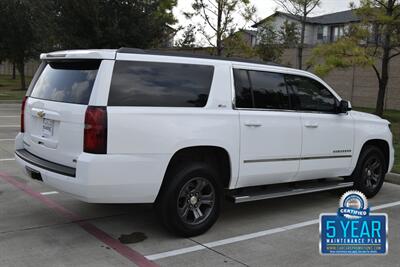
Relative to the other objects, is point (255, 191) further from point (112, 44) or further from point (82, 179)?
point (112, 44)

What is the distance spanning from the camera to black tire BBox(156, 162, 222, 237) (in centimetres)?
499

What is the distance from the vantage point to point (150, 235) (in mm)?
5238

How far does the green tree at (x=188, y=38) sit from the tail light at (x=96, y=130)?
18.3 meters

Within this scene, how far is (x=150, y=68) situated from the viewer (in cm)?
498

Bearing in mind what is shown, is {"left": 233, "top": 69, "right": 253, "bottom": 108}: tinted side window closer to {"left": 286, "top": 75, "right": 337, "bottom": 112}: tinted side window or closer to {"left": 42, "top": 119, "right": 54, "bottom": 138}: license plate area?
{"left": 286, "top": 75, "right": 337, "bottom": 112}: tinted side window

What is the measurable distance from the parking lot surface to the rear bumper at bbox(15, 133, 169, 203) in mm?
525

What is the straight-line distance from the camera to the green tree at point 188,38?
73.9 ft

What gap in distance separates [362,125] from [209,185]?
2850 mm

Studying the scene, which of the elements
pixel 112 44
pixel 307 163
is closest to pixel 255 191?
pixel 307 163

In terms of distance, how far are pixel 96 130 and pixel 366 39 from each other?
13758 millimetres

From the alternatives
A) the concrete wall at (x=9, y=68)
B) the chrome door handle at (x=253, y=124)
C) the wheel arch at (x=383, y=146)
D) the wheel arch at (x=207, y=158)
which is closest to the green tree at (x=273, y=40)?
the wheel arch at (x=383, y=146)

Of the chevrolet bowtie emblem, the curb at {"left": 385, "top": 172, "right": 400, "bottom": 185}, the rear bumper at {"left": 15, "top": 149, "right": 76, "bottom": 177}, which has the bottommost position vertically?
the curb at {"left": 385, "top": 172, "right": 400, "bottom": 185}
